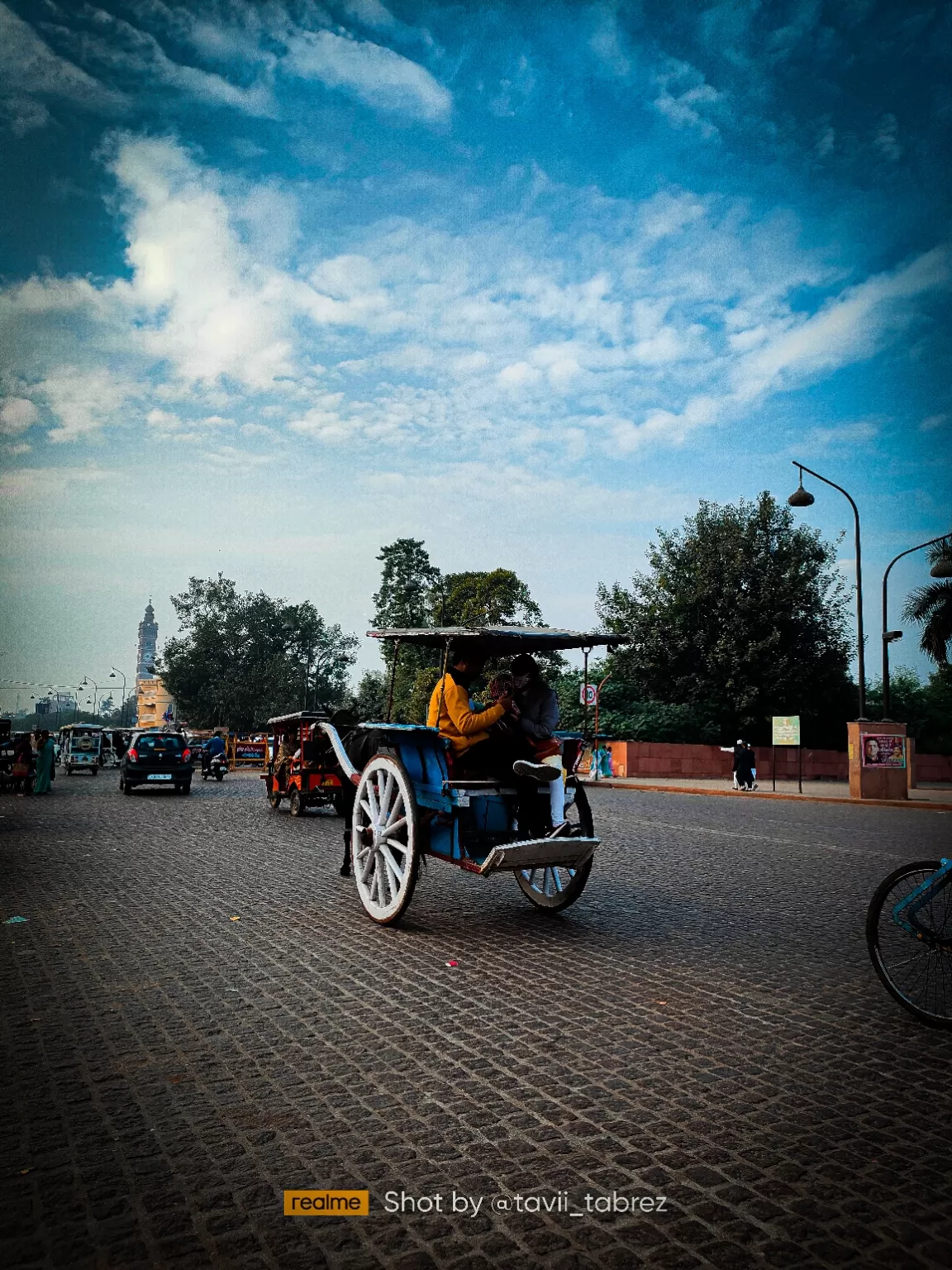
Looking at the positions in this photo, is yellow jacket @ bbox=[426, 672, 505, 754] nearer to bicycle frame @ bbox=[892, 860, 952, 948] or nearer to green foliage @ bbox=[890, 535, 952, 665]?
bicycle frame @ bbox=[892, 860, 952, 948]

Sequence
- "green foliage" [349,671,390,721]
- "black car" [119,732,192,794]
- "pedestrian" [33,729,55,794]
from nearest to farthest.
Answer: "pedestrian" [33,729,55,794], "black car" [119,732,192,794], "green foliage" [349,671,390,721]

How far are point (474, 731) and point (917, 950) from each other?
3.08 m

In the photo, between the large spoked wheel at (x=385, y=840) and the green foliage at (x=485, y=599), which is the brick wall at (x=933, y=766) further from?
the large spoked wheel at (x=385, y=840)

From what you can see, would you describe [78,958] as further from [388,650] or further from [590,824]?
[388,650]

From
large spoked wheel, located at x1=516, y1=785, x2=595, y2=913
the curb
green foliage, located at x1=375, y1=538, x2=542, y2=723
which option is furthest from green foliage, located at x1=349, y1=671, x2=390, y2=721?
large spoked wheel, located at x1=516, y1=785, x2=595, y2=913

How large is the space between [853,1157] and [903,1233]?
0.45m

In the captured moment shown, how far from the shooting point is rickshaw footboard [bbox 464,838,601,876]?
6082mm

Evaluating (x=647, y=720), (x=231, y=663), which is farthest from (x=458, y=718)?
(x=231, y=663)

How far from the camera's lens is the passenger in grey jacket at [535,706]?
693 centimetres

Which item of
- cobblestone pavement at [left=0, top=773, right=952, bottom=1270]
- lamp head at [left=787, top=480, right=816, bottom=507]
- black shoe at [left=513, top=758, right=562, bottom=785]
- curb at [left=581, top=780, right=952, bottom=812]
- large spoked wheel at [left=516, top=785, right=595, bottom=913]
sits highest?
lamp head at [left=787, top=480, right=816, bottom=507]

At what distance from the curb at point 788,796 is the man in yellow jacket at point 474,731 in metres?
16.8

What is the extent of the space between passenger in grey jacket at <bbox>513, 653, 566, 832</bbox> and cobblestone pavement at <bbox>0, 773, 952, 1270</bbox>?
1342 mm

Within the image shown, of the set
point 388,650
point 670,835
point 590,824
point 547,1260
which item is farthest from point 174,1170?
point 670,835

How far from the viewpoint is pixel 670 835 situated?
13344 mm
